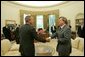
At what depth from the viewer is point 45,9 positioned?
2480 millimetres

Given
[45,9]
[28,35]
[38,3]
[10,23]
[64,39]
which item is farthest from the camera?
[38,3]

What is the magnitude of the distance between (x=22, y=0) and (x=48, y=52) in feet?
3.09

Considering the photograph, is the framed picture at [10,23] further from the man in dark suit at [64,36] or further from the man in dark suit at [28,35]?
the man in dark suit at [64,36]

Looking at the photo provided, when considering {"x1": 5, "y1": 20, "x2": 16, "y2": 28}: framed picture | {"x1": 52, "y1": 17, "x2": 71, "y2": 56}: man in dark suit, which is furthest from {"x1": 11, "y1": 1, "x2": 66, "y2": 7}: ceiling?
{"x1": 52, "y1": 17, "x2": 71, "y2": 56}: man in dark suit

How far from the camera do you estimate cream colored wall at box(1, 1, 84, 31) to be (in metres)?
2.41

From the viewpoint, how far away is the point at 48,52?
251 cm

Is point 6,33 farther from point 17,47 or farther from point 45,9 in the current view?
point 45,9

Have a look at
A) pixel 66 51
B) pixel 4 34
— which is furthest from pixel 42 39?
pixel 4 34

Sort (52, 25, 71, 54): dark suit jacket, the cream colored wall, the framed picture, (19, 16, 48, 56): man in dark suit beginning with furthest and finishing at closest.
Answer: the cream colored wall
the framed picture
(19, 16, 48, 56): man in dark suit
(52, 25, 71, 54): dark suit jacket

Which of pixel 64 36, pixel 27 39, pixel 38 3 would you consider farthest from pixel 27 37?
pixel 38 3

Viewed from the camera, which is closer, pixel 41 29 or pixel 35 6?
pixel 41 29

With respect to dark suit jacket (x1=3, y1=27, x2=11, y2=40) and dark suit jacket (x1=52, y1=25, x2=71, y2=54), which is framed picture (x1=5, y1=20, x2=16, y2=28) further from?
dark suit jacket (x1=52, y1=25, x2=71, y2=54)

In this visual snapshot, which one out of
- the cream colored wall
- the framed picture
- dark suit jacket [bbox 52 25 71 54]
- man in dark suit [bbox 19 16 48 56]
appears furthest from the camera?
the cream colored wall

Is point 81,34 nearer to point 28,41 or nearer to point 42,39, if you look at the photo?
point 42,39
